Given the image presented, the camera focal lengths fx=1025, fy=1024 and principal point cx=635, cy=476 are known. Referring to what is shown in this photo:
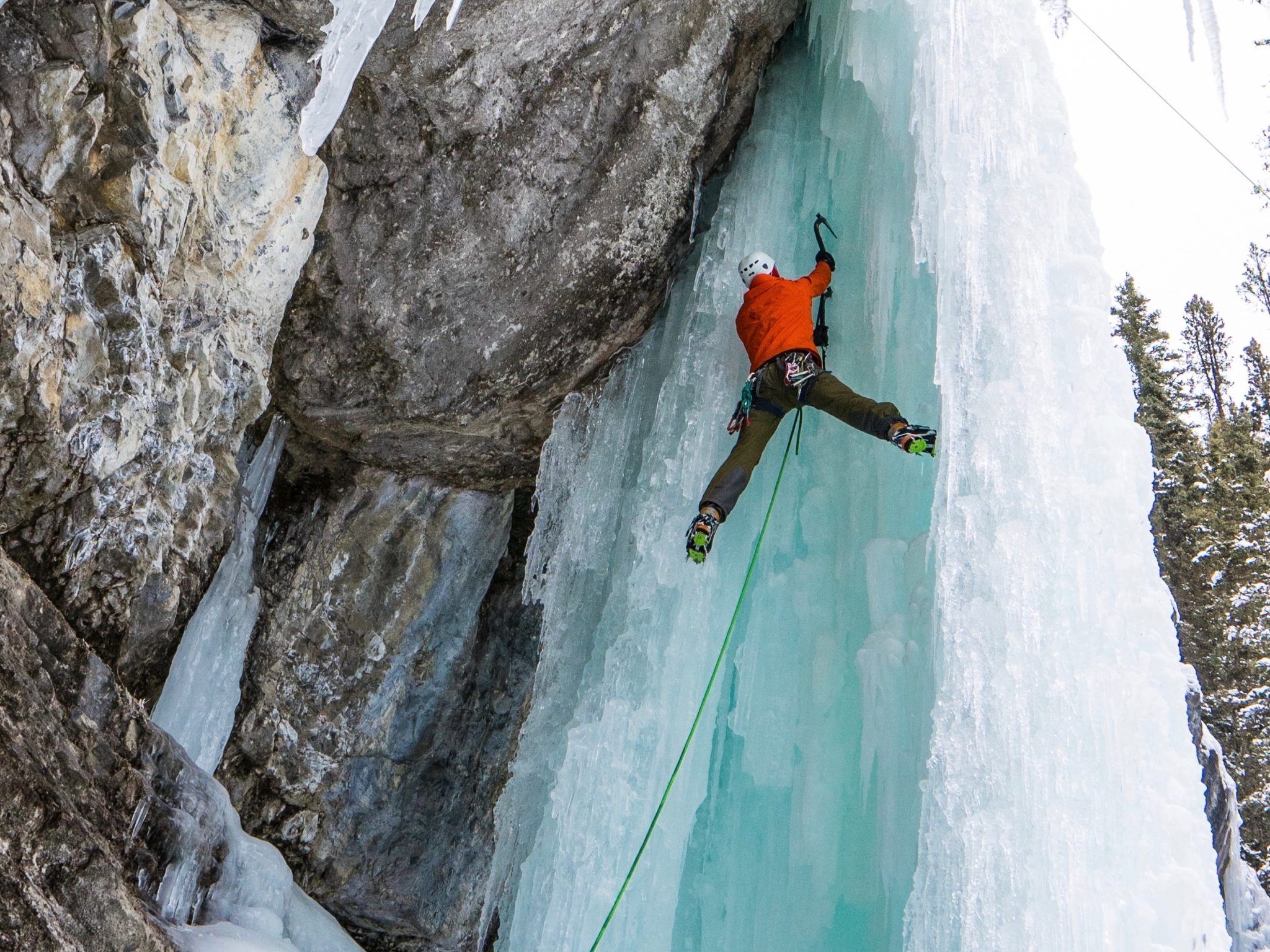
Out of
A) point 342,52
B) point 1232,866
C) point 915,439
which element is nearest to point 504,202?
point 342,52

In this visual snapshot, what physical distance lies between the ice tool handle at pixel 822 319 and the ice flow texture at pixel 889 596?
68mm

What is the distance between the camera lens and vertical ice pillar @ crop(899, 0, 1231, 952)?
2.96 meters

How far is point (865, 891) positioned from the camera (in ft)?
12.4

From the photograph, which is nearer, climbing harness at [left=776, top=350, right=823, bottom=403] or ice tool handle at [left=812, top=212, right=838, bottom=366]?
climbing harness at [left=776, top=350, right=823, bottom=403]

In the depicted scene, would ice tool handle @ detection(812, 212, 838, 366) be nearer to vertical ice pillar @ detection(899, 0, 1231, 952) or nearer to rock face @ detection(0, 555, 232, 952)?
vertical ice pillar @ detection(899, 0, 1231, 952)

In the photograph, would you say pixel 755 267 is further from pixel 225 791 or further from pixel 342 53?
pixel 225 791

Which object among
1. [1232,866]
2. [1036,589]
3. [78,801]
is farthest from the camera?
[1232,866]

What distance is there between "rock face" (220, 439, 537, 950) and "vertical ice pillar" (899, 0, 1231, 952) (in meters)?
2.81

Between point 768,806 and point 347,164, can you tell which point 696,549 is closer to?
point 768,806

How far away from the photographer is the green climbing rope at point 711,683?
13.0ft

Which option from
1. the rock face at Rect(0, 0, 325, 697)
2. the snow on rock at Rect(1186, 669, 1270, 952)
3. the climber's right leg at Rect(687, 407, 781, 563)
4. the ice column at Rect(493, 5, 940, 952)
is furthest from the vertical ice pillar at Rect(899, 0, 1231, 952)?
the snow on rock at Rect(1186, 669, 1270, 952)

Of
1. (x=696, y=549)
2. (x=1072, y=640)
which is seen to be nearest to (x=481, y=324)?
(x=696, y=549)

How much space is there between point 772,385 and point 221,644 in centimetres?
283

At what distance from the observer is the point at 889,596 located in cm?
402
